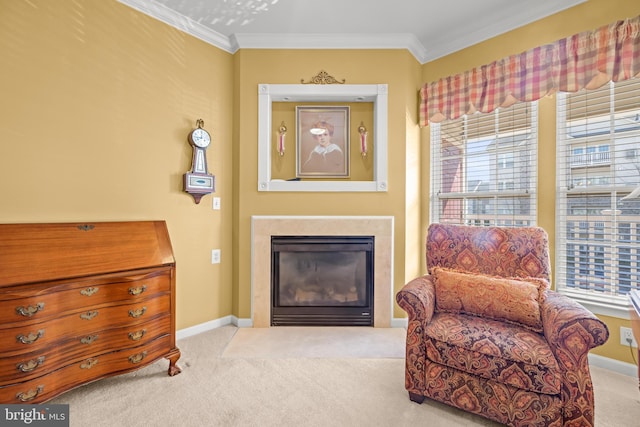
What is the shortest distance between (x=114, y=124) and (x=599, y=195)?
3745 mm

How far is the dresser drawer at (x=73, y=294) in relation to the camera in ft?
4.68

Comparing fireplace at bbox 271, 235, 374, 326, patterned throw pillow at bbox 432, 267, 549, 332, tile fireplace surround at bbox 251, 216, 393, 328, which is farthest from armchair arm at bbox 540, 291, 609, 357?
fireplace at bbox 271, 235, 374, 326

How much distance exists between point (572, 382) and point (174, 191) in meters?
2.94

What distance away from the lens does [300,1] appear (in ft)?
7.65

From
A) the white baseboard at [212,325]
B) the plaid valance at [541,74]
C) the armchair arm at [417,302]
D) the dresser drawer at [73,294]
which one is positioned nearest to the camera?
the dresser drawer at [73,294]

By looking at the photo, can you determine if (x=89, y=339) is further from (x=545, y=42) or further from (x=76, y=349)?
(x=545, y=42)

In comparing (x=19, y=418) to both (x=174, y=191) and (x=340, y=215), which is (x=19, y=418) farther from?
(x=340, y=215)

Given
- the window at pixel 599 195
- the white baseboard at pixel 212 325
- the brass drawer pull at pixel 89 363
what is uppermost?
the window at pixel 599 195

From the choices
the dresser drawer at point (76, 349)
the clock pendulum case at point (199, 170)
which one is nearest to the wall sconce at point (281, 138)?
the clock pendulum case at point (199, 170)

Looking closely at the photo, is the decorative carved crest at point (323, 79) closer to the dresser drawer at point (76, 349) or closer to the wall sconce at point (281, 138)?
the wall sconce at point (281, 138)

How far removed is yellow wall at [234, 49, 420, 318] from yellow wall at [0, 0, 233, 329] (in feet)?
0.63

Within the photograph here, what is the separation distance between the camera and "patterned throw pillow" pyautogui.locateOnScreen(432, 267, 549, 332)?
168 cm

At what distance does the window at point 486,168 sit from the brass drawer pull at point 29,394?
127 inches

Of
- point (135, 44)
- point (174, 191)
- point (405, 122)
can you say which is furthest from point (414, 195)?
point (135, 44)
